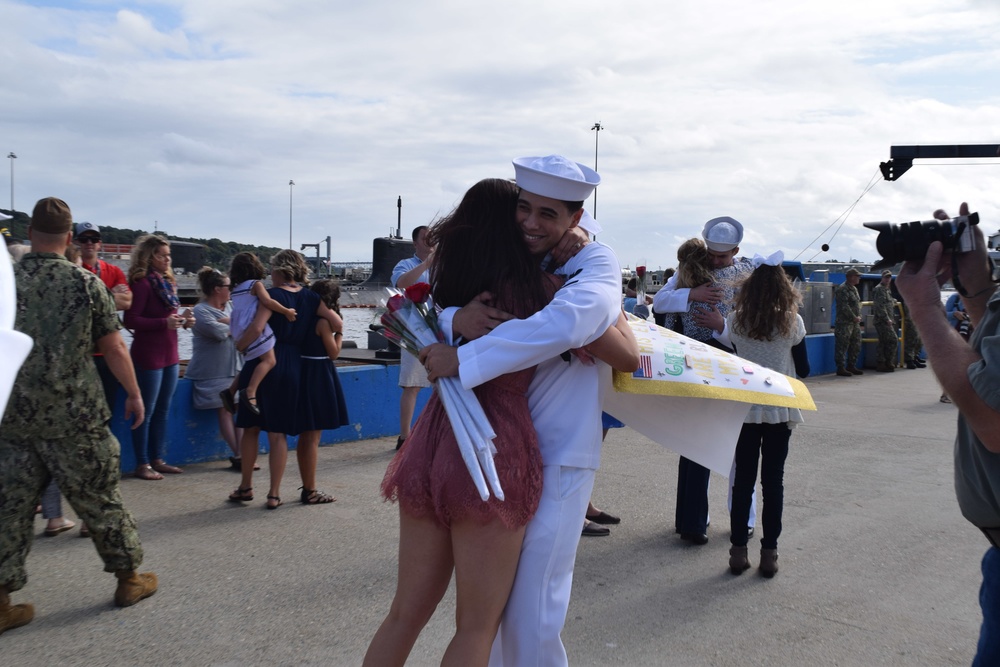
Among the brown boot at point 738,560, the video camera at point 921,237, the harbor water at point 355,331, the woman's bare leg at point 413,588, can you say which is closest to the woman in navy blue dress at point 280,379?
the brown boot at point 738,560

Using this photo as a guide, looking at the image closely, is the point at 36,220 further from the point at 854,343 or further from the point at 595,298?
the point at 854,343

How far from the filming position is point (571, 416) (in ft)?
8.09

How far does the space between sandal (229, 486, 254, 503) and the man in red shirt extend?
120 cm

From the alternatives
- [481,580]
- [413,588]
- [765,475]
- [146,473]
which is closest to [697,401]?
[481,580]

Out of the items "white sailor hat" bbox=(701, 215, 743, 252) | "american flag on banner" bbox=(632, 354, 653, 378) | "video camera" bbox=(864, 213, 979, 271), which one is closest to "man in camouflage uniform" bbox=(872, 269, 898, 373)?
"white sailor hat" bbox=(701, 215, 743, 252)

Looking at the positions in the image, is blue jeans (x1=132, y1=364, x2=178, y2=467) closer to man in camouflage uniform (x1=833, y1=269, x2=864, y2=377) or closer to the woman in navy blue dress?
the woman in navy blue dress

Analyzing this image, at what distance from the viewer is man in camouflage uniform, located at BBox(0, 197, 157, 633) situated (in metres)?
3.92

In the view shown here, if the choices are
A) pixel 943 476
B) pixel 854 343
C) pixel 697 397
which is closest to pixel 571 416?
pixel 697 397

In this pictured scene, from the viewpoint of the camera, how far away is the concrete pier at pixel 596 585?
12.4ft

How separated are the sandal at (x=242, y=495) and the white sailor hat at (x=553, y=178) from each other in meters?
4.27

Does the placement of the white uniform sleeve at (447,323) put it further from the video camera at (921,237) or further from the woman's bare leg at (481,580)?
the video camera at (921,237)

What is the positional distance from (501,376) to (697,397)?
827 mm

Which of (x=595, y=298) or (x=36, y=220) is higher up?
(x=36, y=220)

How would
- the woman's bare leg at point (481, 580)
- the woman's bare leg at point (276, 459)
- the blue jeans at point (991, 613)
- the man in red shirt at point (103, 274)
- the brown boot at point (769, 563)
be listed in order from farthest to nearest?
the man in red shirt at point (103, 274)
the woman's bare leg at point (276, 459)
the brown boot at point (769, 563)
the woman's bare leg at point (481, 580)
the blue jeans at point (991, 613)
